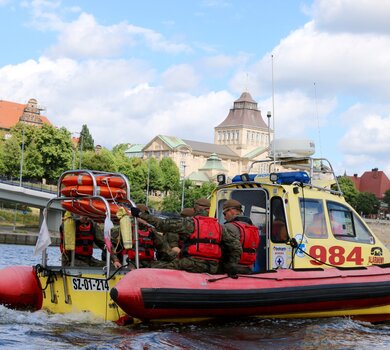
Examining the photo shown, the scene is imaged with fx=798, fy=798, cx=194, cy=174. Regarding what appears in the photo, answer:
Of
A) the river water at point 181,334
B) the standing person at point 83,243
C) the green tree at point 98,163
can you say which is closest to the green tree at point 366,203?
the green tree at point 98,163

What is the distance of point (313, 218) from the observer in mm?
13062

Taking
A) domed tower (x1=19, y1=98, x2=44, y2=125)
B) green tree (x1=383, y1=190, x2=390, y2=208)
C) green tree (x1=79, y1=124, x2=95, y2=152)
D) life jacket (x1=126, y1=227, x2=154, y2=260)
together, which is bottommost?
life jacket (x1=126, y1=227, x2=154, y2=260)

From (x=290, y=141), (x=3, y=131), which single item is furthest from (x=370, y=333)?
(x=3, y=131)

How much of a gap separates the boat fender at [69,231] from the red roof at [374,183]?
164457 mm

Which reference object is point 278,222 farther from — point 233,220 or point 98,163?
point 98,163

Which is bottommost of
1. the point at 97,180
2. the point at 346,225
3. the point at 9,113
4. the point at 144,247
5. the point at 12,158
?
the point at 144,247

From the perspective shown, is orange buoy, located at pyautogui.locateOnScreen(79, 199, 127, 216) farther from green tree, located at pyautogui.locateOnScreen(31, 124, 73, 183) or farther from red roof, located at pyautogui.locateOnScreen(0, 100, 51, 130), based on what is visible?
red roof, located at pyautogui.locateOnScreen(0, 100, 51, 130)

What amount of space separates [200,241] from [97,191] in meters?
1.71

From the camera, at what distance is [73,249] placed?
40.0ft

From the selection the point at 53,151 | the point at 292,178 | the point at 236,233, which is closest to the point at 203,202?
the point at 292,178

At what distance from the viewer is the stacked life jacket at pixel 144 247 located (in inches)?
477

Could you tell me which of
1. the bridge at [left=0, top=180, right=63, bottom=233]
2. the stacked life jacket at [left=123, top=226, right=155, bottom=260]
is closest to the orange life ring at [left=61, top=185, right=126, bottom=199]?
the stacked life jacket at [left=123, top=226, right=155, bottom=260]

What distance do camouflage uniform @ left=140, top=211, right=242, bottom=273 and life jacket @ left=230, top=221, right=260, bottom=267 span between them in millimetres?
158

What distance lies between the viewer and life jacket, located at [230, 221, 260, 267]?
11.5 metres
